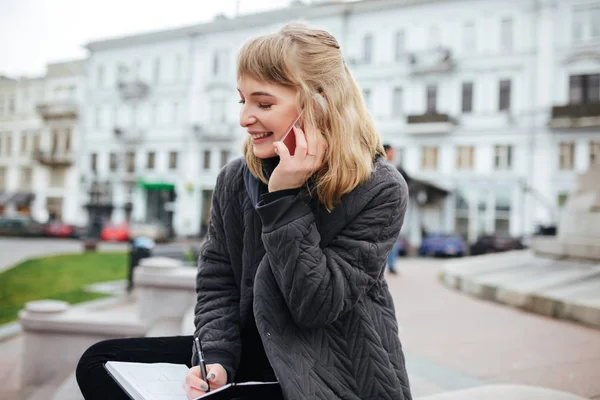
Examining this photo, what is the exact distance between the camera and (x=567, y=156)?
2359 cm

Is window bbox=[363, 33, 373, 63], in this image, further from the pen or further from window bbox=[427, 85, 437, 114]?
the pen

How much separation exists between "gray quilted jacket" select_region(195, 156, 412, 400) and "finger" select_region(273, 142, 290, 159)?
108 millimetres

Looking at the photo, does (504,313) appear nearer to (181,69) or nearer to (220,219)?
(220,219)

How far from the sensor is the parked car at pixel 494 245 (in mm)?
20062

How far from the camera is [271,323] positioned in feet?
4.50

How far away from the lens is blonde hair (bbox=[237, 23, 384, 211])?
140 centimetres

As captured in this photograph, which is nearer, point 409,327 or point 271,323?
point 271,323

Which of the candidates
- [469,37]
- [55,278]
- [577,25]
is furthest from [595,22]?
[55,278]

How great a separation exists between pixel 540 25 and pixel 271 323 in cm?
2638

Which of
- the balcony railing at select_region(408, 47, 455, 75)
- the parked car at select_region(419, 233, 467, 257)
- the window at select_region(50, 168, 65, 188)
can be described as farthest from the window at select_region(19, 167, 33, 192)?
the parked car at select_region(419, 233, 467, 257)

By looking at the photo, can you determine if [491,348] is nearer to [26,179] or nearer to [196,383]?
[196,383]

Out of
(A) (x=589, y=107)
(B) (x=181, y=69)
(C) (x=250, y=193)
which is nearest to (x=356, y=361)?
(C) (x=250, y=193)

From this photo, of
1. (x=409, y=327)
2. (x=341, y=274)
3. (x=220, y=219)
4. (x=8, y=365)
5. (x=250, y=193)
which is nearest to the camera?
(x=341, y=274)

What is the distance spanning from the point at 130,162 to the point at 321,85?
36.6m
